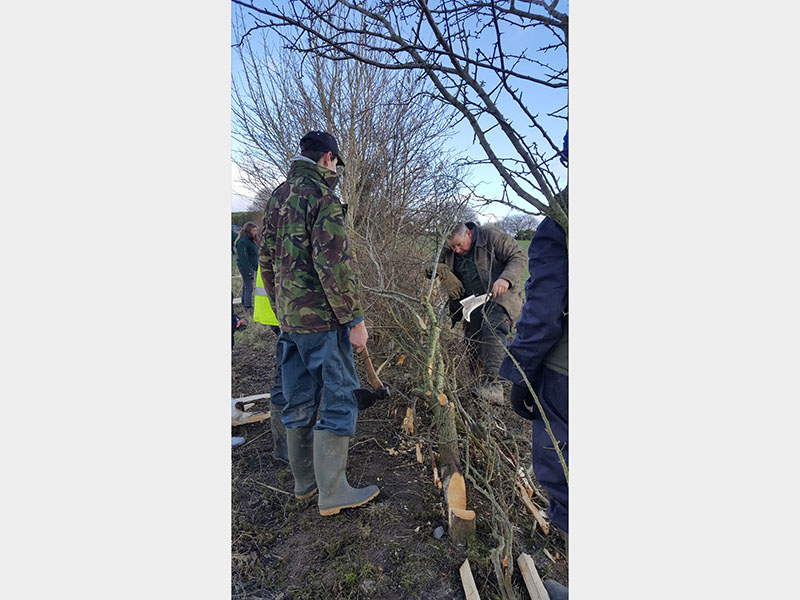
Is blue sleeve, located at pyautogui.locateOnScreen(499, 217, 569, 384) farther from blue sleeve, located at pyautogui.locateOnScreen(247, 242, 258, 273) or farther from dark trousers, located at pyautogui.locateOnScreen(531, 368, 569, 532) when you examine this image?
blue sleeve, located at pyautogui.locateOnScreen(247, 242, 258, 273)

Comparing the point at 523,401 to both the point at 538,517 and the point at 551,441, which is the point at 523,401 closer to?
the point at 551,441

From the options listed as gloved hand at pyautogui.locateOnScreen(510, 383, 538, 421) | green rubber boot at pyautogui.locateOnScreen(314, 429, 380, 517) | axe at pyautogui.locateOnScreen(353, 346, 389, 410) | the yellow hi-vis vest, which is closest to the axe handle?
axe at pyautogui.locateOnScreen(353, 346, 389, 410)

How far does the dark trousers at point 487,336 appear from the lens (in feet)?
7.89

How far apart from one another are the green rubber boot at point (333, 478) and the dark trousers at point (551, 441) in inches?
22.6

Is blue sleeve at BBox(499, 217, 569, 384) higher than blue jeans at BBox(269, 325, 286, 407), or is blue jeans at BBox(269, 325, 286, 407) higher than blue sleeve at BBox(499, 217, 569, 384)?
blue sleeve at BBox(499, 217, 569, 384)

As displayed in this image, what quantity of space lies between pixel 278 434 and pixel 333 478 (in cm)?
43

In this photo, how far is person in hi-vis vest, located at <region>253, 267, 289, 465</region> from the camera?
1.62 metres

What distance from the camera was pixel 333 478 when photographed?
1.39 m

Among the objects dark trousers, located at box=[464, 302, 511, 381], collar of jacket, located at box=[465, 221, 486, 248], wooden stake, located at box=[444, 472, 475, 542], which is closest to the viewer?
wooden stake, located at box=[444, 472, 475, 542]

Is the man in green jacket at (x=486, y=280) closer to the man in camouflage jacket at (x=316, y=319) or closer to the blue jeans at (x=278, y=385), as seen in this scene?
the man in camouflage jacket at (x=316, y=319)

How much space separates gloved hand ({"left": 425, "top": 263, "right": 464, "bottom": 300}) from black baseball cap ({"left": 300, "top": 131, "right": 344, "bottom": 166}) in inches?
34.6

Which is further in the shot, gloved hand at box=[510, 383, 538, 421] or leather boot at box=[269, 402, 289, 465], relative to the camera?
leather boot at box=[269, 402, 289, 465]

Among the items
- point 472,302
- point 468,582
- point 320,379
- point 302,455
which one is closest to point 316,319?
point 320,379

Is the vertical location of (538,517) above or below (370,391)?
below
